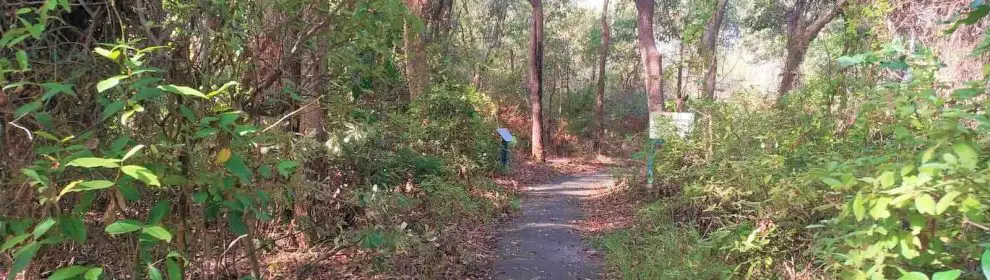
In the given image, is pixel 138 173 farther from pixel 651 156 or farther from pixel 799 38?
pixel 799 38

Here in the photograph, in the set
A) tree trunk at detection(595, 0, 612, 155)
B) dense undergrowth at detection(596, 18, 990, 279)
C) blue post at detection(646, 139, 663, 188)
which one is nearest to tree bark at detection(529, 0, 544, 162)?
tree trunk at detection(595, 0, 612, 155)

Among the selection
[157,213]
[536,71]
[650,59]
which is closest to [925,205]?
[157,213]

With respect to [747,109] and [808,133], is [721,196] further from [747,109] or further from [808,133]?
[747,109]

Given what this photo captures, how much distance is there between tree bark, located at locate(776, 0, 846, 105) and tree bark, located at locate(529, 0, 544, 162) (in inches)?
259

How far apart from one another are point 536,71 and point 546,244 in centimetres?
1037

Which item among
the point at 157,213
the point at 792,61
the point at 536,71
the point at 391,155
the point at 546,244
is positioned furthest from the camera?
the point at 536,71

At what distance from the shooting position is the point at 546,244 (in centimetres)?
725

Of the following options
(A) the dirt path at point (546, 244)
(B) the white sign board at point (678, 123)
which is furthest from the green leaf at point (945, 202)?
(B) the white sign board at point (678, 123)

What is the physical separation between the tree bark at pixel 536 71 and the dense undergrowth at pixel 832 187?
8260 millimetres

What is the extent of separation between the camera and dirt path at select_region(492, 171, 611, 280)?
604 centimetres

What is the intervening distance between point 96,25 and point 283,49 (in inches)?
36.0

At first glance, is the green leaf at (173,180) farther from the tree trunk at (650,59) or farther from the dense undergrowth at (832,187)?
the tree trunk at (650,59)

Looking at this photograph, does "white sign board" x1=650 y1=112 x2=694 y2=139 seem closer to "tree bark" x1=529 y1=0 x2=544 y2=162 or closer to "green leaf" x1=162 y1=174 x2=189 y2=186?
"green leaf" x1=162 y1=174 x2=189 y2=186

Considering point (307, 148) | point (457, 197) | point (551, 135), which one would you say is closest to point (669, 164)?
point (457, 197)
